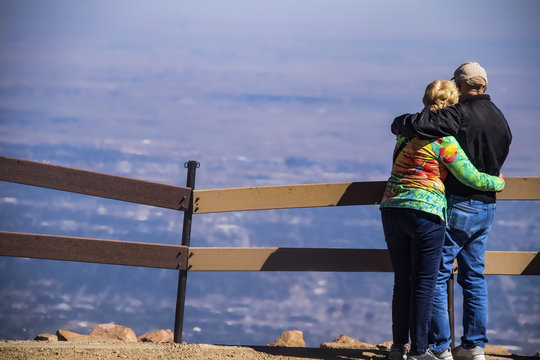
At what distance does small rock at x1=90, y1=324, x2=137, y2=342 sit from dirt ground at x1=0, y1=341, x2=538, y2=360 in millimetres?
1271

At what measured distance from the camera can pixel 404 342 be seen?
3.96m

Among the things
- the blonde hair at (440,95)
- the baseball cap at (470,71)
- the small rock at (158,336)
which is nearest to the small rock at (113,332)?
the small rock at (158,336)

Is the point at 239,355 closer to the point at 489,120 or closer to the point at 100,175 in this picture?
the point at 100,175

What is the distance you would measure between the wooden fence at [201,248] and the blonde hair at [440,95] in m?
1.06

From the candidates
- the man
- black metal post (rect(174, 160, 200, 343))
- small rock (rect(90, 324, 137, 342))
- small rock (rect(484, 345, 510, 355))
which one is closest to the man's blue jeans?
the man

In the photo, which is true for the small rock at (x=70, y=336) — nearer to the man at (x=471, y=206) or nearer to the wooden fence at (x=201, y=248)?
the wooden fence at (x=201, y=248)

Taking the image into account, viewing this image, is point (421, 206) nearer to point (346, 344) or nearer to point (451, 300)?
point (451, 300)

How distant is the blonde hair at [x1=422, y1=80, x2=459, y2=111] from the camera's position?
11.9 feet

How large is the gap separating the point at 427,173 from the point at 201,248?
6.68 feet

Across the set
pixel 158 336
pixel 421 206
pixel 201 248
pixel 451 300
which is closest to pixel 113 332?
pixel 158 336

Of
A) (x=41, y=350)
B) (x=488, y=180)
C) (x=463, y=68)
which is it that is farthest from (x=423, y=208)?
(x=41, y=350)

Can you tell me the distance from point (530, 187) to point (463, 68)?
1.30 metres

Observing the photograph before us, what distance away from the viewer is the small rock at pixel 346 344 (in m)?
5.22

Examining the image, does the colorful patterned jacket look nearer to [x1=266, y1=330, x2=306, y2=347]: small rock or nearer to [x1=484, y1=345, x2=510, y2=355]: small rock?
[x1=484, y1=345, x2=510, y2=355]: small rock
